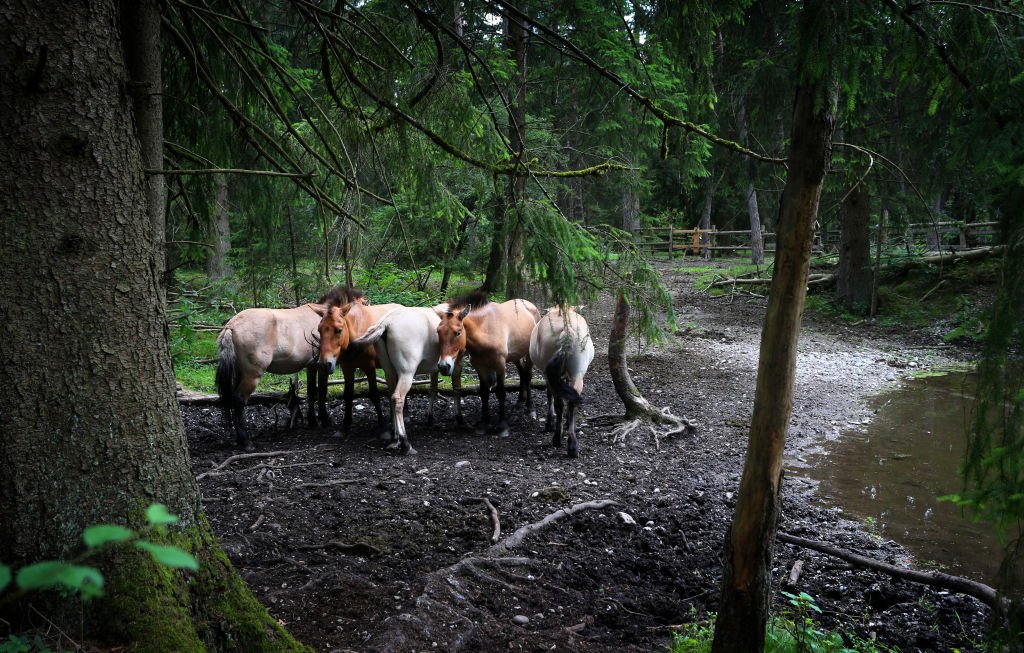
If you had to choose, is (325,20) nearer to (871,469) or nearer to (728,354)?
(871,469)

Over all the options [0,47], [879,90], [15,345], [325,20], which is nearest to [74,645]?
[15,345]

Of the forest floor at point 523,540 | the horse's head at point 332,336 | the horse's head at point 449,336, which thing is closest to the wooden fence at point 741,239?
the forest floor at point 523,540

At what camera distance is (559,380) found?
23.5ft

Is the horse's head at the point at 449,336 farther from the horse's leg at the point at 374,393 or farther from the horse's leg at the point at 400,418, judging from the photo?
the horse's leg at the point at 374,393

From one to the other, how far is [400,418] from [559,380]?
5.76ft

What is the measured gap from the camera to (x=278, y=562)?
4.03 metres

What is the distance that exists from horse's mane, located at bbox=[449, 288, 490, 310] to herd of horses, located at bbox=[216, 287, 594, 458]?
0.01 metres

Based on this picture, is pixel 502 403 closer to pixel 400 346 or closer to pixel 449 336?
pixel 449 336

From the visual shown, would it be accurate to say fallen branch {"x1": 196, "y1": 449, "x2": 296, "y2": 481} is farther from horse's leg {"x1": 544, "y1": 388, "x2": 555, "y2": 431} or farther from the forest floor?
horse's leg {"x1": 544, "y1": 388, "x2": 555, "y2": 431}

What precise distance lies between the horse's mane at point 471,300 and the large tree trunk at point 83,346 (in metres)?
4.85

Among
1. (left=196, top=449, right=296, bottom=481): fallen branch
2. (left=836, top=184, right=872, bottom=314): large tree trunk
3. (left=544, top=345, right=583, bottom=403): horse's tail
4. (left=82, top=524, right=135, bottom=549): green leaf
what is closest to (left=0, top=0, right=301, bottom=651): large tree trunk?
(left=82, top=524, right=135, bottom=549): green leaf

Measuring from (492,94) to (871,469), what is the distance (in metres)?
7.50

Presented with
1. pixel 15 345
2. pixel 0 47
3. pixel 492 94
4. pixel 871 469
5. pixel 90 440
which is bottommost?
pixel 871 469

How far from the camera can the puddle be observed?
5102mm
